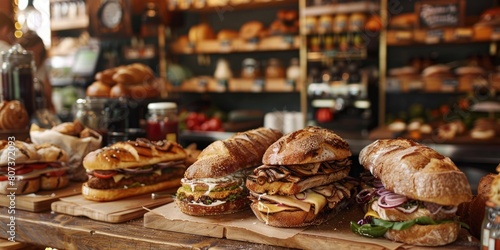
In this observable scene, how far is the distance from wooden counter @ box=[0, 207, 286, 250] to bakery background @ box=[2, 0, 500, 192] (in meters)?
1.24

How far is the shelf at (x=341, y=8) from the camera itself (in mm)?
5430

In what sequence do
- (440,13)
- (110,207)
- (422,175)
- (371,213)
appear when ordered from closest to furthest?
1. (422,175)
2. (371,213)
3. (110,207)
4. (440,13)

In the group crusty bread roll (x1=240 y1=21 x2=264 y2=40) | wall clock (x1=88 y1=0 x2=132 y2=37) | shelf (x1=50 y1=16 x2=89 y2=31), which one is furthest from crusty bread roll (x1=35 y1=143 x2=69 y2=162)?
shelf (x1=50 y1=16 x2=89 y2=31)

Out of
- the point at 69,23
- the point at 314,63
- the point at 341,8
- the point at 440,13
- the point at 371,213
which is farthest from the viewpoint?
the point at 69,23

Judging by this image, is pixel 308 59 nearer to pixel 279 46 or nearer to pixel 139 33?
pixel 279 46

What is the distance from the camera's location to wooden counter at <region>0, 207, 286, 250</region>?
188 cm

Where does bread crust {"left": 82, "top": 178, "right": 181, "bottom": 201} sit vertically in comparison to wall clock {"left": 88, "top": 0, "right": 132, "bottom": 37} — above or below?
below

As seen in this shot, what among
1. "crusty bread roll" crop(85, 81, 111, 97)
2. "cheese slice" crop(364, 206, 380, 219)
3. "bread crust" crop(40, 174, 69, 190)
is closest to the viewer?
"cheese slice" crop(364, 206, 380, 219)

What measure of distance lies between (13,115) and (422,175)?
→ 2.20 m

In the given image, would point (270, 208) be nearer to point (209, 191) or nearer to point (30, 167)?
point (209, 191)

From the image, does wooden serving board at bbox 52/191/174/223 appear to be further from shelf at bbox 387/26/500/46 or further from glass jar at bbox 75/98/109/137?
shelf at bbox 387/26/500/46

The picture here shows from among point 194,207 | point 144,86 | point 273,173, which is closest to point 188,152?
point 144,86

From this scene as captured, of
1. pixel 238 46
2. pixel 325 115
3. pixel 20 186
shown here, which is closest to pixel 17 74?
pixel 20 186

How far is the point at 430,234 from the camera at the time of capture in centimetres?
166
